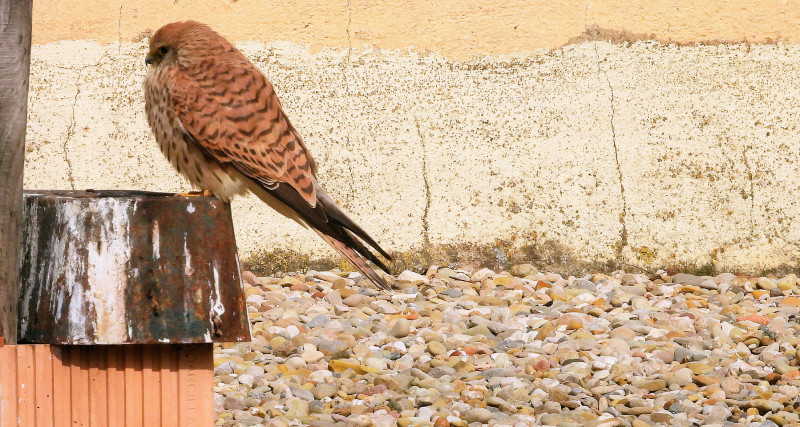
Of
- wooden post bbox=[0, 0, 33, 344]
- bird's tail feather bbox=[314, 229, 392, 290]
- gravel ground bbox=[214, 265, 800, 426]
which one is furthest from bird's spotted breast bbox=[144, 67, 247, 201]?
wooden post bbox=[0, 0, 33, 344]

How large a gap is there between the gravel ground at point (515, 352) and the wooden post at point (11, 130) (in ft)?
4.69

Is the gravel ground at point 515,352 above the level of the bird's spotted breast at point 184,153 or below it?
below

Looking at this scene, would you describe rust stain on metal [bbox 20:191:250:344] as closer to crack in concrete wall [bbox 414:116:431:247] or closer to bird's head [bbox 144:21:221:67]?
bird's head [bbox 144:21:221:67]

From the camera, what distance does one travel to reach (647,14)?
17.5 ft

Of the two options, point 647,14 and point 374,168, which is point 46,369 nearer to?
point 374,168

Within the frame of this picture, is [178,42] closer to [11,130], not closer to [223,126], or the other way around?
[223,126]

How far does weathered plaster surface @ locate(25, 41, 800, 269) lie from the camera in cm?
512

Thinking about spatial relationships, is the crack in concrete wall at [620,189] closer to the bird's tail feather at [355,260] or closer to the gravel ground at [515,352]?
the gravel ground at [515,352]

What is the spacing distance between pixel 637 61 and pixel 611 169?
1.97ft

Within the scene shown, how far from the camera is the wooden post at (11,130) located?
1.85m

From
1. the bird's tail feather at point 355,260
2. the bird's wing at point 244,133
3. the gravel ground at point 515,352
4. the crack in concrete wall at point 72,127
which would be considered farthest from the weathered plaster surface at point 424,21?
the bird's tail feather at point 355,260

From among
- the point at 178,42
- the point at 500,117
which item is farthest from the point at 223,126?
the point at 500,117

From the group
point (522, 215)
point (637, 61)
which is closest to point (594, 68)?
point (637, 61)

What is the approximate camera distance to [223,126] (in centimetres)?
294
